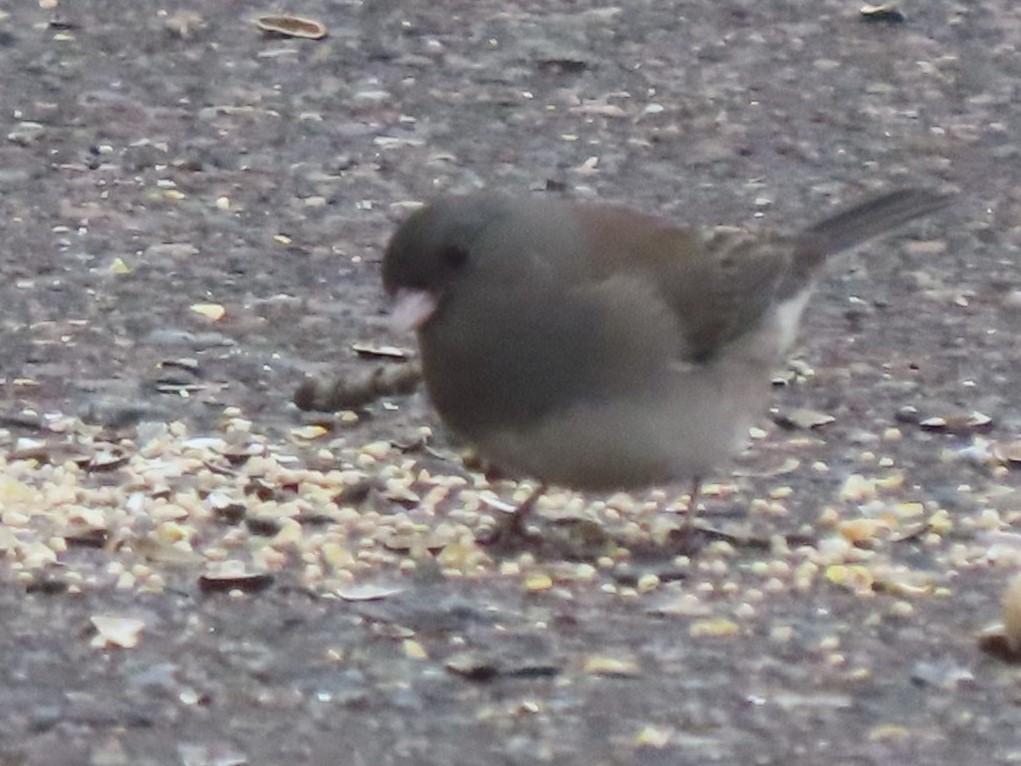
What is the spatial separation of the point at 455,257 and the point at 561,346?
0.18 metres

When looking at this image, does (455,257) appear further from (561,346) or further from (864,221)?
(864,221)

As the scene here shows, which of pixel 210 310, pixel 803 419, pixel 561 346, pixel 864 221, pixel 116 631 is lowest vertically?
pixel 210 310

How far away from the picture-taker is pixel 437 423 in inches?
134

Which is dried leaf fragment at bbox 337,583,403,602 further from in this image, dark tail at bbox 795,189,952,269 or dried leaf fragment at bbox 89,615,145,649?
dark tail at bbox 795,189,952,269

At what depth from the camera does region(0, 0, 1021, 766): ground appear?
236 cm

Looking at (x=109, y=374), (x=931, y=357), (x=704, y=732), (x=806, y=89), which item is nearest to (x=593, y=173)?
(x=806, y=89)

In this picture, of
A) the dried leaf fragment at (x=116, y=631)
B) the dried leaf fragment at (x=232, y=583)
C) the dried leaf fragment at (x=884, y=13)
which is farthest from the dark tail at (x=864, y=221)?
the dried leaf fragment at (x=884, y=13)

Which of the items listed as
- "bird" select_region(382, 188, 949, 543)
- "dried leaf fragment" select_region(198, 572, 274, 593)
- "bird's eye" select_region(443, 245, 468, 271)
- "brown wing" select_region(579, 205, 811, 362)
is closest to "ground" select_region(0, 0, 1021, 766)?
"dried leaf fragment" select_region(198, 572, 274, 593)

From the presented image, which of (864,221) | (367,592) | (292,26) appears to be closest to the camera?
(367,592)

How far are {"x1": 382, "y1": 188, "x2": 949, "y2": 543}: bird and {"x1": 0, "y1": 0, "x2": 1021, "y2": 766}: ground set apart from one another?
0.17m

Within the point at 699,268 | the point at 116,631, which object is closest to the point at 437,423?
the point at 699,268

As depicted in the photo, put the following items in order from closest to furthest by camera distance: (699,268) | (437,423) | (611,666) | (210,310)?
(611,666), (699,268), (437,423), (210,310)

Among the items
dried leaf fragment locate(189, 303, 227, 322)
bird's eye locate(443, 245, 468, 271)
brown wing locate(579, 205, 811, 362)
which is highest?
bird's eye locate(443, 245, 468, 271)

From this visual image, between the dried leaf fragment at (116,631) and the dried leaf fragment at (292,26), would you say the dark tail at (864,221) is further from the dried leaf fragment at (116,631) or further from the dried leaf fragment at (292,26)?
the dried leaf fragment at (292,26)
